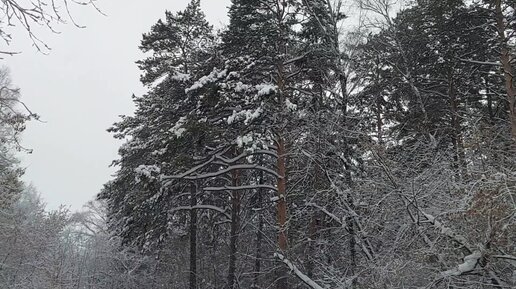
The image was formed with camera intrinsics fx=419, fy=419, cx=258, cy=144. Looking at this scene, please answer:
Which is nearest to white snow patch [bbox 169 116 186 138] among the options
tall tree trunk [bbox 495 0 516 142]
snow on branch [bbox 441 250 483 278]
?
snow on branch [bbox 441 250 483 278]

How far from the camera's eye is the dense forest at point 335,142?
20.6 ft

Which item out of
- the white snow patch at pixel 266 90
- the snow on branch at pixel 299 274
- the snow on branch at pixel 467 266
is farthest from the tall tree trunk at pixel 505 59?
the snow on branch at pixel 299 274

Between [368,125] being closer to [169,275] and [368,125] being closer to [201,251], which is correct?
[201,251]

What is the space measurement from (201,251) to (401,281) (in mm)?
14250

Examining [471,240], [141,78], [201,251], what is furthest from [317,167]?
[201,251]

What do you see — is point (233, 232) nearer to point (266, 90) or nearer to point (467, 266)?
point (266, 90)

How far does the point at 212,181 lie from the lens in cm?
1605

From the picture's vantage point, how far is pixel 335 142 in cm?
988

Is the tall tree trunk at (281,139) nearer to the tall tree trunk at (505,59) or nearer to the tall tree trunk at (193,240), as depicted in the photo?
the tall tree trunk at (193,240)

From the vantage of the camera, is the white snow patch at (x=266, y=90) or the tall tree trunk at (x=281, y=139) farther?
the tall tree trunk at (x=281, y=139)

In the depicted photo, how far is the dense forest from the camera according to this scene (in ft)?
20.6

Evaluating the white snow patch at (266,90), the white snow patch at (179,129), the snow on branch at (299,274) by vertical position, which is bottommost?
the snow on branch at (299,274)

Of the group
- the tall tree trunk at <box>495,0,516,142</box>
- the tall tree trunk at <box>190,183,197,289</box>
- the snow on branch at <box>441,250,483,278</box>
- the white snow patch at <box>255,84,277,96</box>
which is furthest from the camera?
the tall tree trunk at <box>190,183,197,289</box>

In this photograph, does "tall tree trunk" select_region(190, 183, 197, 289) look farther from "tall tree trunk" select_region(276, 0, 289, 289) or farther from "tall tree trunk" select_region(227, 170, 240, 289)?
"tall tree trunk" select_region(276, 0, 289, 289)
